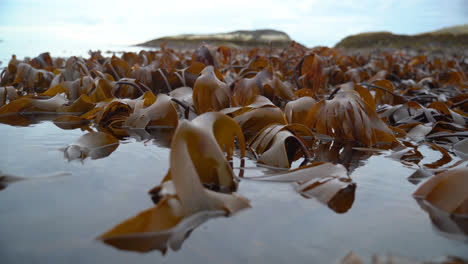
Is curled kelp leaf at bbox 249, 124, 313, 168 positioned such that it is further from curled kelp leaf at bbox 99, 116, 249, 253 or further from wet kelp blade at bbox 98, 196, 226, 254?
Result: wet kelp blade at bbox 98, 196, 226, 254

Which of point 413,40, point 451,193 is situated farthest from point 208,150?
point 413,40

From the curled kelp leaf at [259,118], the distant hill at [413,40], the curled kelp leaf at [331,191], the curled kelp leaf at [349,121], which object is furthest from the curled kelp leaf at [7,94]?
the distant hill at [413,40]

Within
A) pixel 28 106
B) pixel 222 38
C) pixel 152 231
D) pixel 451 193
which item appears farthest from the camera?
pixel 222 38

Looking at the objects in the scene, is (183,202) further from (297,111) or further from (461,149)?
(461,149)

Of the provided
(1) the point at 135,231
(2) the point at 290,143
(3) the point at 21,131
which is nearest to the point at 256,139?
(2) the point at 290,143

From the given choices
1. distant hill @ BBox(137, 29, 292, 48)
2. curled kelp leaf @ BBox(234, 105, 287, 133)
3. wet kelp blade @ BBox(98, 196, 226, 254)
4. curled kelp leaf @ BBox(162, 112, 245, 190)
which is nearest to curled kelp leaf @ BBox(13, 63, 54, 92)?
curled kelp leaf @ BBox(234, 105, 287, 133)

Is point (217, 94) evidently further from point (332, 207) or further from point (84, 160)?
point (332, 207)

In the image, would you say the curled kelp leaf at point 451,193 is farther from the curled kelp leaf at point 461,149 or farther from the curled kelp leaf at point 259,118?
the curled kelp leaf at point 259,118
